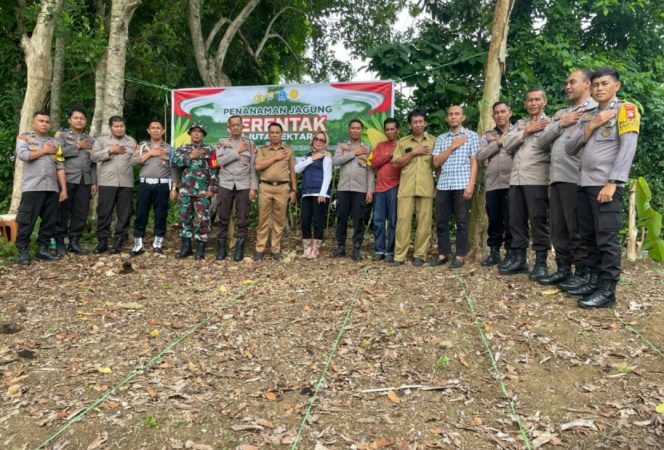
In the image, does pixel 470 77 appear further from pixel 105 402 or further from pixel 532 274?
pixel 105 402

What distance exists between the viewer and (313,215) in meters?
6.23

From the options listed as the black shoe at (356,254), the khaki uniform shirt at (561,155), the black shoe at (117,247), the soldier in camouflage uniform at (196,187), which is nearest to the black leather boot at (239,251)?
the soldier in camouflage uniform at (196,187)

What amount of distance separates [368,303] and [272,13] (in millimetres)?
8786

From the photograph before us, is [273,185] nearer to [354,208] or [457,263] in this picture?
[354,208]

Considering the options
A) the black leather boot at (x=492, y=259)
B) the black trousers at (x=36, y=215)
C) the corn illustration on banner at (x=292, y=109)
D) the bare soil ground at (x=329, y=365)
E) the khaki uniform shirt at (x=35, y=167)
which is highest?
the corn illustration on banner at (x=292, y=109)

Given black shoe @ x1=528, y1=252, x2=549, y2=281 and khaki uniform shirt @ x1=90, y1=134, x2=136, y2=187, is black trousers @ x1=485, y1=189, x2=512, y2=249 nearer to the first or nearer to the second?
black shoe @ x1=528, y1=252, x2=549, y2=281

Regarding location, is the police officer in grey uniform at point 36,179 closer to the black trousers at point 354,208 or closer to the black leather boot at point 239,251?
the black leather boot at point 239,251

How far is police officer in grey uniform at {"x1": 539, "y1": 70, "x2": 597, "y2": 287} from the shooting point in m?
4.16

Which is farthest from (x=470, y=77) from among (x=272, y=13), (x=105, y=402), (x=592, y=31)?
(x=105, y=402)

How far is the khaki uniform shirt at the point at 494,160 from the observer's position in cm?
514

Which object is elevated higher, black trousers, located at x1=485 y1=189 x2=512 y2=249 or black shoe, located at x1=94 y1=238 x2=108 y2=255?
black trousers, located at x1=485 y1=189 x2=512 y2=249

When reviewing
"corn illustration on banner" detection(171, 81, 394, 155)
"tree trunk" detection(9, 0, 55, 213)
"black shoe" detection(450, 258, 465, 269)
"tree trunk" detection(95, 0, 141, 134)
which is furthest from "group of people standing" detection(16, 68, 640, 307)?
"tree trunk" detection(9, 0, 55, 213)

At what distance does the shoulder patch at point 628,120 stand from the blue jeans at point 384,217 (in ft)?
8.40

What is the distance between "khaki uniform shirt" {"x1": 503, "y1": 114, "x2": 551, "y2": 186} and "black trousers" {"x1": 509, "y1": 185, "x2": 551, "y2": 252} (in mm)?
69
